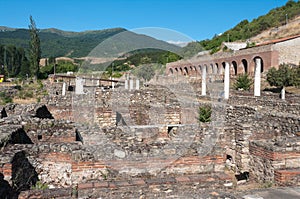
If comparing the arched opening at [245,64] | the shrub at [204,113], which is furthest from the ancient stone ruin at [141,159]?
the arched opening at [245,64]

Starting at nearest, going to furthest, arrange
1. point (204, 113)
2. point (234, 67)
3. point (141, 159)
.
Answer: point (141, 159) → point (204, 113) → point (234, 67)

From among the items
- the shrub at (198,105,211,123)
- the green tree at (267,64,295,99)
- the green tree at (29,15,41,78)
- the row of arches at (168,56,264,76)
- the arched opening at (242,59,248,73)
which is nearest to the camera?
the shrub at (198,105,211,123)

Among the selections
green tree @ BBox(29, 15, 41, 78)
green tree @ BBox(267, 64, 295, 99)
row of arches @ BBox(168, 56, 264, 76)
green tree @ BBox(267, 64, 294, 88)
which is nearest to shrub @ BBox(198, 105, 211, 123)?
green tree @ BBox(267, 64, 295, 99)

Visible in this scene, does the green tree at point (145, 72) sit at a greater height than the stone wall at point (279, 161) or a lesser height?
greater

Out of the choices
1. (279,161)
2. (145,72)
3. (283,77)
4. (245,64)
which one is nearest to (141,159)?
(279,161)

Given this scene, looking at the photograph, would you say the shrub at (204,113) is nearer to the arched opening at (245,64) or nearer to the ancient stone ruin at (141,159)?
the ancient stone ruin at (141,159)

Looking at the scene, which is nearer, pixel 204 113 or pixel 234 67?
pixel 204 113

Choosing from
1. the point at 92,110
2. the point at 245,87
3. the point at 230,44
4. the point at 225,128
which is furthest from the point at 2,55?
the point at 225,128

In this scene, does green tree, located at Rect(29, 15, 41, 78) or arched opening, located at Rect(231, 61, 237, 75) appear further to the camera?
green tree, located at Rect(29, 15, 41, 78)

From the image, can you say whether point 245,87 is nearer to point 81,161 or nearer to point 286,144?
point 286,144

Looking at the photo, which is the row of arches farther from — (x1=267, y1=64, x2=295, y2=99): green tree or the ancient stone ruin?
the ancient stone ruin

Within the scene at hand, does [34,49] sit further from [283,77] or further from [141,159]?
A: [141,159]

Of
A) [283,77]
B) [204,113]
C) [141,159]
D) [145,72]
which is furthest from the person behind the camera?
[145,72]

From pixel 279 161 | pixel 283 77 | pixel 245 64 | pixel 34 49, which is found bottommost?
pixel 279 161
